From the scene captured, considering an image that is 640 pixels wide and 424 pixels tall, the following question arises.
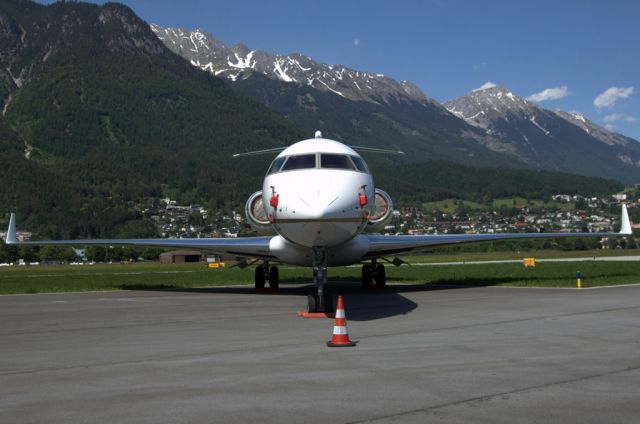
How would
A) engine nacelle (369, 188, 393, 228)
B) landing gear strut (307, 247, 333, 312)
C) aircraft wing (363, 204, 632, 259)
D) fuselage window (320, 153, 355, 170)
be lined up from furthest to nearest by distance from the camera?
engine nacelle (369, 188, 393, 228), aircraft wing (363, 204, 632, 259), landing gear strut (307, 247, 333, 312), fuselage window (320, 153, 355, 170)

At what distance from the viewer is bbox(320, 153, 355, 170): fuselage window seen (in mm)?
15484

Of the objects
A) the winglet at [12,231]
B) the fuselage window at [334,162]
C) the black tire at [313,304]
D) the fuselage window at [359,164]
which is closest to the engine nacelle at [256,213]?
the fuselage window at [359,164]

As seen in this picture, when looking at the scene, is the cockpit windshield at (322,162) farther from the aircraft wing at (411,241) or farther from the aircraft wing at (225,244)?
the aircraft wing at (411,241)

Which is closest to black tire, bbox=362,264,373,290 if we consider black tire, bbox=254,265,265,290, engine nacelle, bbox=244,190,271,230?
black tire, bbox=254,265,265,290

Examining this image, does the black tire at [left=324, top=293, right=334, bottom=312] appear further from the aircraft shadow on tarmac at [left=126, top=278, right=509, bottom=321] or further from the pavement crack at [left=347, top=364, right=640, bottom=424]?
the pavement crack at [left=347, top=364, right=640, bottom=424]

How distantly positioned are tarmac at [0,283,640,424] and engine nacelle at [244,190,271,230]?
530 centimetres

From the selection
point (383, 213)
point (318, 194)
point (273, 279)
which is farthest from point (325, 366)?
point (273, 279)

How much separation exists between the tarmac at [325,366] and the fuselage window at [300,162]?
291 centimetres

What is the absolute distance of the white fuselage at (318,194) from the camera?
14352 mm

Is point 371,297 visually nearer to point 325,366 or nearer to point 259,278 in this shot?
point 259,278

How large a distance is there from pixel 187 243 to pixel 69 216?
165694mm

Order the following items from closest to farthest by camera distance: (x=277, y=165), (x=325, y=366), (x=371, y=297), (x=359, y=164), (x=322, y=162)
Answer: (x=325, y=366) < (x=322, y=162) < (x=359, y=164) < (x=277, y=165) < (x=371, y=297)

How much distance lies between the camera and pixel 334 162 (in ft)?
51.2

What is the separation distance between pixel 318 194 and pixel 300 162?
1.56 metres
